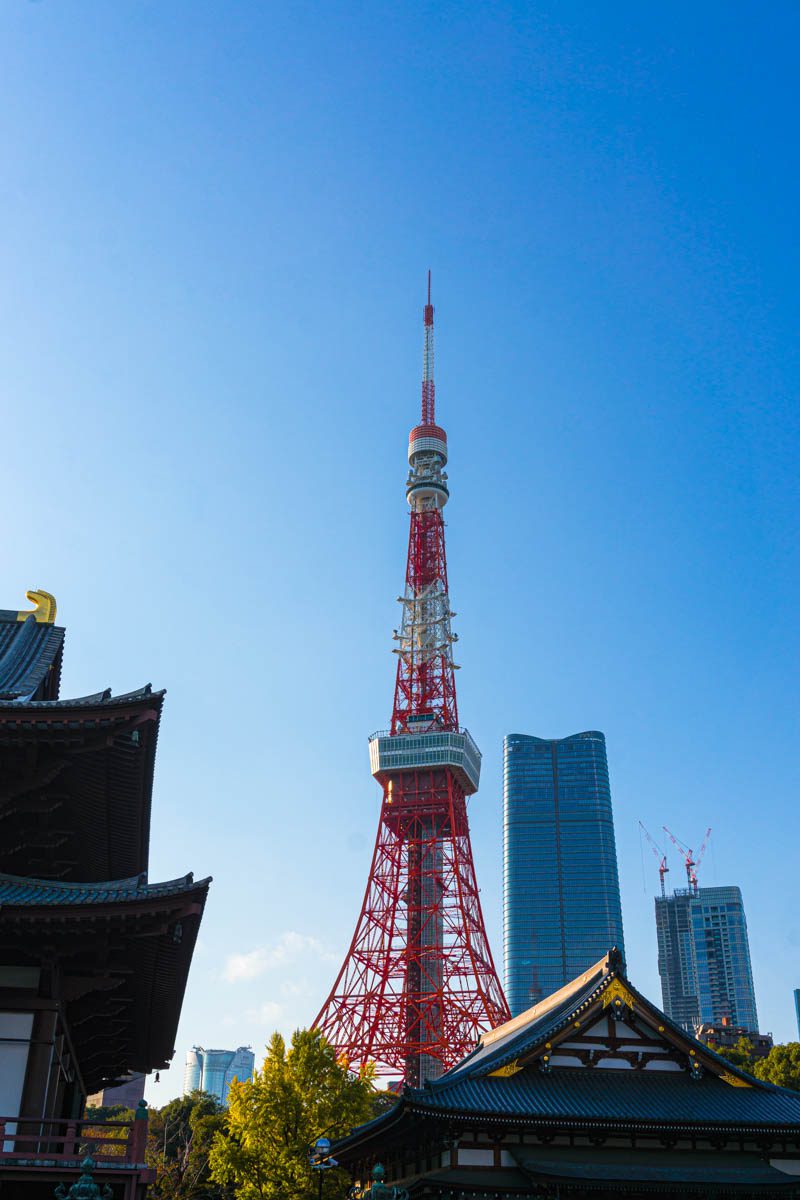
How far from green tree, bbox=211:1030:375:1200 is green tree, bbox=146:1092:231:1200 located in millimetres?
2798

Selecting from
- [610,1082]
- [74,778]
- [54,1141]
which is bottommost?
[54,1141]

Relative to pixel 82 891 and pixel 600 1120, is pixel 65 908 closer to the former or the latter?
pixel 82 891

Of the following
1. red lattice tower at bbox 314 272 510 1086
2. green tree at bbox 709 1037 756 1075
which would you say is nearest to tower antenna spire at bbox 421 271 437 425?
red lattice tower at bbox 314 272 510 1086

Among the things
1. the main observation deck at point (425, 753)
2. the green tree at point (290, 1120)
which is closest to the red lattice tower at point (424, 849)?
the main observation deck at point (425, 753)

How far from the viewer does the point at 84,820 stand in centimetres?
1525

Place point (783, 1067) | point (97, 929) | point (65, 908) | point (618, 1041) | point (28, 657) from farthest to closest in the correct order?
point (783, 1067)
point (618, 1041)
point (28, 657)
point (97, 929)
point (65, 908)

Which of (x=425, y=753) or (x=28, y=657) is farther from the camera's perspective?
(x=425, y=753)

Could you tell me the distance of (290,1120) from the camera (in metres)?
32.0

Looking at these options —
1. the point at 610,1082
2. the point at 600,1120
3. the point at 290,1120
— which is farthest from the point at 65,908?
the point at 290,1120

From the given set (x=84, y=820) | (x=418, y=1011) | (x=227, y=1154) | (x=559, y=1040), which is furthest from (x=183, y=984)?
(x=418, y=1011)

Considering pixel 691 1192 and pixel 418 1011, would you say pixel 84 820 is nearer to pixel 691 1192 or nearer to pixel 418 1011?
pixel 691 1192

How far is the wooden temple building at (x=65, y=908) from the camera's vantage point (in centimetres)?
1250

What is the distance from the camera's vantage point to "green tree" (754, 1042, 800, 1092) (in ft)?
201

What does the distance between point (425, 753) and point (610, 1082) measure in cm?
5945
